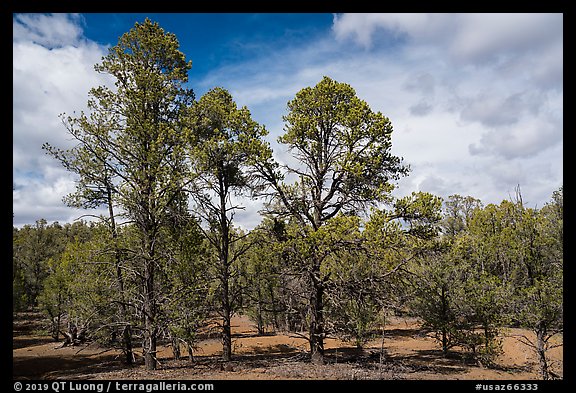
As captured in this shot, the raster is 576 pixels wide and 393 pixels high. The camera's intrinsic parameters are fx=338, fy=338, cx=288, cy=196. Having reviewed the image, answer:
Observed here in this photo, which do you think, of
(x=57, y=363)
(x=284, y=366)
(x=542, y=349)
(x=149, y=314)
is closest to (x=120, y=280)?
(x=149, y=314)

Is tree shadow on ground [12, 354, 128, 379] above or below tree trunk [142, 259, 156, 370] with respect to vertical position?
below

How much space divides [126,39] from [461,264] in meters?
20.3

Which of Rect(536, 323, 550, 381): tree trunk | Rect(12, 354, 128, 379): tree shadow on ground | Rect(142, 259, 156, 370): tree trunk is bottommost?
Rect(12, 354, 128, 379): tree shadow on ground

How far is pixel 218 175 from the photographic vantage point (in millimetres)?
15078

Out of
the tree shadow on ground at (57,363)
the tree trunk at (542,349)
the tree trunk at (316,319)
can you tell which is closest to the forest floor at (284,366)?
the tree shadow on ground at (57,363)

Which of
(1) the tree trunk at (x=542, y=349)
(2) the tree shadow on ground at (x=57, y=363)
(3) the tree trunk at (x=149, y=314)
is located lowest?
(2) the tree shadow on ground at (x=57, y=363)

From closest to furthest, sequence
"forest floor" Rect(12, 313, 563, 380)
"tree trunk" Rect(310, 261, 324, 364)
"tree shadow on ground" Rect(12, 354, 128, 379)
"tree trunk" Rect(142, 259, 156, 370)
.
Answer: "tree trunk" Rect(142, 259, 156, 370) < "forest floor" Rect(12, 313, 563, 380) < "tree trunk" Rect(310, 261, 324, 364) < "tree shadow on ground" Rect(12, 354, 128, 379)

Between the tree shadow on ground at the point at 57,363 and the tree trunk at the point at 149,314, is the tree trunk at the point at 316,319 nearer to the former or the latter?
the tree trunk at the point at 149,314

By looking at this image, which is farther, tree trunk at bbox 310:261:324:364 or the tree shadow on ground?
the tree shadow on ground

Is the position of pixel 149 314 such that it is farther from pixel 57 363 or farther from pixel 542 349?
pixel 542 349

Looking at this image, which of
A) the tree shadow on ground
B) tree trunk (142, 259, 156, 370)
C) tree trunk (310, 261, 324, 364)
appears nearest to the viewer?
tree trunk (142, 259, 156, 370)

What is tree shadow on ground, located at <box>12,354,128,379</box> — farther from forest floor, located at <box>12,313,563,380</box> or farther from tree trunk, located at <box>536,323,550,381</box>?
tree trunk, located at <box>536,323,550,381</box>

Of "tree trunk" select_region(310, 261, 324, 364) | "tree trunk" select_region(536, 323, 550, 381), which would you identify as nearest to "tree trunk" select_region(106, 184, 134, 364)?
"tree trunk" select_region(310, 261, 324, 364)
